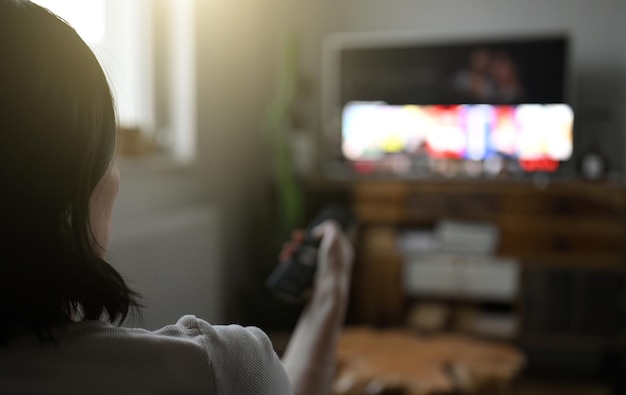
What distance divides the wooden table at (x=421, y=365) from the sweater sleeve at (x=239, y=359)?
1358 millimetres

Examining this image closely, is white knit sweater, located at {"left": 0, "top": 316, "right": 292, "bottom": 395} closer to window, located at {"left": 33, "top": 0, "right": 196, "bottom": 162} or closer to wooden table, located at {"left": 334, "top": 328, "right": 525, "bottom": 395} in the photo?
wooden table, located at {"left": 334, "top": 328, "right": 525, "bottom": 395}

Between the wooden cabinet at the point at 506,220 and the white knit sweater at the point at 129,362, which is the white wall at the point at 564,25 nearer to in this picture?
the wooden cabinet at the point at 506,220

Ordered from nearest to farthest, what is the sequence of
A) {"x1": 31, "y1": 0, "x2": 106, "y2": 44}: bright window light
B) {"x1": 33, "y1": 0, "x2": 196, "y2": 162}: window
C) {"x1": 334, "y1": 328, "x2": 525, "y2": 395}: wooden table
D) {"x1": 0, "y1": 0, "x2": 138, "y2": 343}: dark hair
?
{"x1": 0, "y1": 0, "x2": 138, "y2": 343}: dark hair → {"x1": 334, "y1": 328, "x2": 525, "y2": 395}: wooden table → {"x1": 31, "y1": 0, "x2": 106, "y2": 44}: bright window light → {"x1": 33, "y1": 0, "x2": 196, "y2": 162}: window

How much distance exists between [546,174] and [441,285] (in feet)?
2.16

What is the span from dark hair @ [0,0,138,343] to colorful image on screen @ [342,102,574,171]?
287 cm

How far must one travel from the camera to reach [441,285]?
10.7 feet

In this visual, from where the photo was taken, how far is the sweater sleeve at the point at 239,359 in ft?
1.93

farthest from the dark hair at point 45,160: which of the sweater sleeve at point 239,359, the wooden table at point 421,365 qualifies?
the wooden table at point 421,365

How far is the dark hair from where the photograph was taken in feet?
1.74

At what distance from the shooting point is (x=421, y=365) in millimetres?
2092

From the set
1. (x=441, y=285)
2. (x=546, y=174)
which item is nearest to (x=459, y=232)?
(x=441, y=285)

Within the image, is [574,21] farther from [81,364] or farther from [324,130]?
[81,364]

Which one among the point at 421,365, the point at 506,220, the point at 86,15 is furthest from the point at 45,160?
the point at 506,220

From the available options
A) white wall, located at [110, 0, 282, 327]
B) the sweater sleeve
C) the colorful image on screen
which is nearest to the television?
the colorful image on screen
